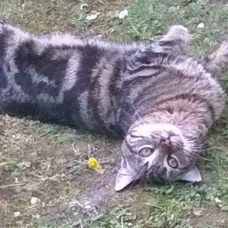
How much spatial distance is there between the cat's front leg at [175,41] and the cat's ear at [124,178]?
0.86m

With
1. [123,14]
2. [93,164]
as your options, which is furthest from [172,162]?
[123,14]

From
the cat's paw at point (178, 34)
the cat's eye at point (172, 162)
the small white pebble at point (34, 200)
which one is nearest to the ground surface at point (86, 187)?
the small white pebble at point (34, 200)

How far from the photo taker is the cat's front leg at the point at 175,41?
14.8 ft

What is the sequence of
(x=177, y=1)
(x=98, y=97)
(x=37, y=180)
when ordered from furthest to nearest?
1. (x=177, y=1)
2. (x=98, y=97)
3. (x=37, y=180)

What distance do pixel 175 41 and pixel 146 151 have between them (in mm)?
852

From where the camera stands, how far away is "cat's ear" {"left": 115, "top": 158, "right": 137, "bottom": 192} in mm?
3990

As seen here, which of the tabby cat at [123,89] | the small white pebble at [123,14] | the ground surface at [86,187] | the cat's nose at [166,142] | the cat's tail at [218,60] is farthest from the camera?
the small white pebble at [123,14]

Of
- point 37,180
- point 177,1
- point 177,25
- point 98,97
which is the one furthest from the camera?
point 177,1

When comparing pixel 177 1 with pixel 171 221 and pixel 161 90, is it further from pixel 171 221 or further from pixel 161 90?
pixel 171 221

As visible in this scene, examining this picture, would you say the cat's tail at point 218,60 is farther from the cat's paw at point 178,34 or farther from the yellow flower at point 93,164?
the yellow flower at point 93,164

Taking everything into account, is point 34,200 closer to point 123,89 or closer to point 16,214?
point 16,214

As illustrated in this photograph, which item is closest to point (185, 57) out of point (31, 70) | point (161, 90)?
point (161, 90)

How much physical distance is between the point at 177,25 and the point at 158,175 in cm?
127

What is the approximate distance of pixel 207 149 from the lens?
418 centimetres
